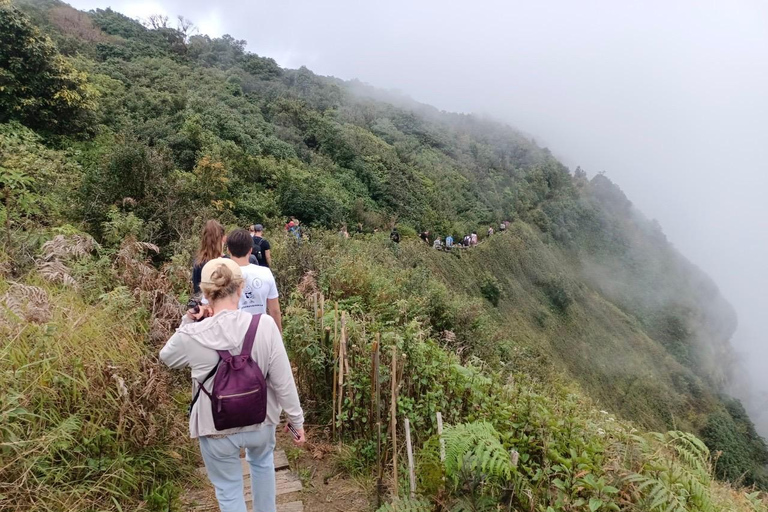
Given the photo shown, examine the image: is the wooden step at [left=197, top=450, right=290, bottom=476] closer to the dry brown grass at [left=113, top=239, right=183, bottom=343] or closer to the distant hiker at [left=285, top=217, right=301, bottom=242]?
the dry brown grass at [left=113, top=239, right=183, bottom=343]

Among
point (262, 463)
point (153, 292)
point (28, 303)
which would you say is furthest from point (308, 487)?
point (28, 303)

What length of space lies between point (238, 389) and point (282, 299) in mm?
4866

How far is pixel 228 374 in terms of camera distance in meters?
2.28

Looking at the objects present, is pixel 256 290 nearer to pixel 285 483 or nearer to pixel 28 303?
pixel 285 483

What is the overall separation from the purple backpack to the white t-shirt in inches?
60.8

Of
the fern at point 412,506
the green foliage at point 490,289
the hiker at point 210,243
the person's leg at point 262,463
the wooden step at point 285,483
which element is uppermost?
the hiker at point 210,243

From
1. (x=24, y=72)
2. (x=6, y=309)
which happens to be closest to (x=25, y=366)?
(x=6, y=309)

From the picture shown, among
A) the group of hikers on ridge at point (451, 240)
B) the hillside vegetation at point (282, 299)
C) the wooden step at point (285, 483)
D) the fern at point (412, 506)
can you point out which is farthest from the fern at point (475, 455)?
the group of hikers on ridge at point (451, 240)

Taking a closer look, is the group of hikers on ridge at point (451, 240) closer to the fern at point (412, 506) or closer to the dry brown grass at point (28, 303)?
the dry brown grass at point (28, 303)

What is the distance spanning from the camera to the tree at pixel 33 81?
40.7ft

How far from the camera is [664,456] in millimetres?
3070

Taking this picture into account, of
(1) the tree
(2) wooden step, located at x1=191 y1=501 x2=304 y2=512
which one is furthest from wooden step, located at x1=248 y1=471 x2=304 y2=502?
(1) the tree

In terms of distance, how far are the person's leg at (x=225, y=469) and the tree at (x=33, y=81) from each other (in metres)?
14.3

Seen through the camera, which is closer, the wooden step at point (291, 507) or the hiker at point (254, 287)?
the wooden step at point (291, 507)
